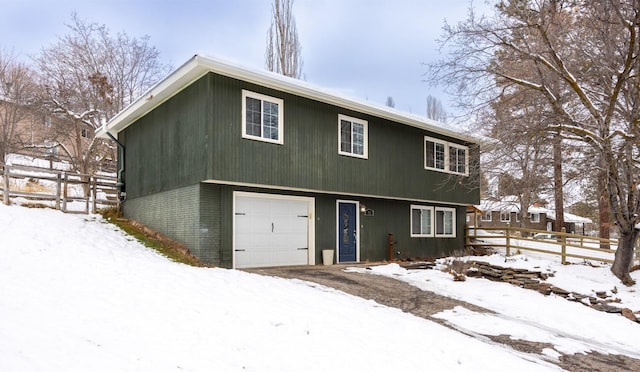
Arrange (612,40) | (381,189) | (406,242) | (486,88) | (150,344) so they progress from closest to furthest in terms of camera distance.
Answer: (150,344), (612,40), (486,88), (381,189), (406,242)

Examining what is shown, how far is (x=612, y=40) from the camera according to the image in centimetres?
981

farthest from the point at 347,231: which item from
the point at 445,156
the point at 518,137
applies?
the point at 518,137

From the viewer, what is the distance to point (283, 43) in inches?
959

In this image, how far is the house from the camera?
971 cm

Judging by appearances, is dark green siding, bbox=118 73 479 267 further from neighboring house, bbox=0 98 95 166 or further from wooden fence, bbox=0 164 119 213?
neighboring house, bbox=0 98 95 166

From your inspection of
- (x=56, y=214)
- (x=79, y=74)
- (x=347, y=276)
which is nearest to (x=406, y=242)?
(x=347, y=276)

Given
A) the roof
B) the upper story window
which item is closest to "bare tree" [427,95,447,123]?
the upper story window

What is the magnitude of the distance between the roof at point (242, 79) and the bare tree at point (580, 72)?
6.49 ft

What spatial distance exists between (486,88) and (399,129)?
306cm

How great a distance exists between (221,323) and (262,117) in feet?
20.1

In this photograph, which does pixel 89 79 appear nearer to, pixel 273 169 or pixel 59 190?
pixel 59 190

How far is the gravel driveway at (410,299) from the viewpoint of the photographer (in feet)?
19.0

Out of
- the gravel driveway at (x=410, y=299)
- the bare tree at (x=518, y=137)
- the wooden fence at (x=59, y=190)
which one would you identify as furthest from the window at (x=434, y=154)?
the wooden fence at (x=59, y=190)

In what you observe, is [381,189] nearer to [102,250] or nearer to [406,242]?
[406,242]
